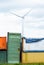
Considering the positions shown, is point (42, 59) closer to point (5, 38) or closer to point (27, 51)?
point (27, 51)

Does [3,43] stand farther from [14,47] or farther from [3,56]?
[3,56]

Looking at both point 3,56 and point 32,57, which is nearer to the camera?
point 3,56

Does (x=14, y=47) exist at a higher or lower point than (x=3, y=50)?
higher

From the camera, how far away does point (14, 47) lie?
38.4 meters

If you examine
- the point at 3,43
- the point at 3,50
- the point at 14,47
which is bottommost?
the point at 3,50

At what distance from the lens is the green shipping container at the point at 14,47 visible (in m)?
38.0

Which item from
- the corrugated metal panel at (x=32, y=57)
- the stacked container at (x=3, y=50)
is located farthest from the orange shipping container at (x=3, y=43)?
the corrugated metal panel at (x=32, y=57)

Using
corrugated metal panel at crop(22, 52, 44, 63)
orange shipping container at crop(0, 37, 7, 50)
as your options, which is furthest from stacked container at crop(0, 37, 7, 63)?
corrugated metal panel at crop(22, 52, 44, 63)

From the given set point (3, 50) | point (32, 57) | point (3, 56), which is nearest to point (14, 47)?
point (3, 50)

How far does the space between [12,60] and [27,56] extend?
1.72 m

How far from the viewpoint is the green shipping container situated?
125ft

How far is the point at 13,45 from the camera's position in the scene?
3838 cm

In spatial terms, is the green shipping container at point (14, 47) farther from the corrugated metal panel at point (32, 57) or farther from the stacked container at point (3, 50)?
the corrugated metal panel at point (32, 57)

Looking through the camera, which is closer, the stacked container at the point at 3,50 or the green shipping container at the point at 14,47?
the green shipping container at the point at 14,47
